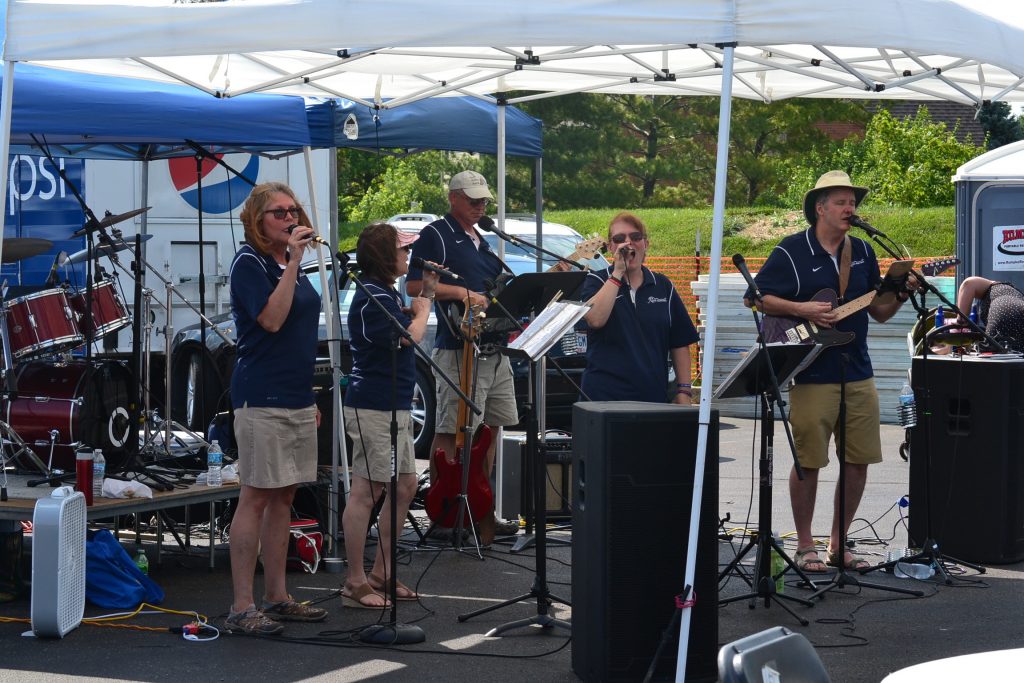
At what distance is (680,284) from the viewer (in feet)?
63.8

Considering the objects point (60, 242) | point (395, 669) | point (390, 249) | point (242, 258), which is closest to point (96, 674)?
point (395, 669)

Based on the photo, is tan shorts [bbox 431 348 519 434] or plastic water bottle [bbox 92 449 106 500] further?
tan shorts [bbox 431 348 519 434]

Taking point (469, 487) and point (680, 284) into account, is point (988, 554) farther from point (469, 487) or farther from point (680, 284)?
point (680, 284)

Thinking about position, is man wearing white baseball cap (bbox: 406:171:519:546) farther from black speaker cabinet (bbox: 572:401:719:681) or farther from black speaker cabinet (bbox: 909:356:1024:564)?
black speaker cabinet (bbox: 572:401:719:681)

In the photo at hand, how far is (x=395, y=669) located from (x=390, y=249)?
6.34ft

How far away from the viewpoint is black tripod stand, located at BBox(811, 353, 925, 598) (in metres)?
6.49

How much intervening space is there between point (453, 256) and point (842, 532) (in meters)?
2.58

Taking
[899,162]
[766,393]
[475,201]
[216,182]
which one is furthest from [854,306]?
[899,162]

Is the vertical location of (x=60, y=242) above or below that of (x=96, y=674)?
above

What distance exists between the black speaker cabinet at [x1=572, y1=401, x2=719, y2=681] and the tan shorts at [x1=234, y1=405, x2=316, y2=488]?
1.39 meters

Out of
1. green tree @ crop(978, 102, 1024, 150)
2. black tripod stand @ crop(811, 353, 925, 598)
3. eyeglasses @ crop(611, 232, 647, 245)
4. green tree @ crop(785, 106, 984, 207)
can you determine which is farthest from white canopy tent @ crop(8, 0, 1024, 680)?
green tree @ crop(978, 102, 1024, 150)

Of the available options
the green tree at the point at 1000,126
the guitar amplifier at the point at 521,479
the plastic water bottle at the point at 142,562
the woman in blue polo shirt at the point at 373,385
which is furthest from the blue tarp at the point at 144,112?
the green tree at the point at 1000,126

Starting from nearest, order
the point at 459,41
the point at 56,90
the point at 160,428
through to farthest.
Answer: the point at 459,41
the point at 56,90
the point at 160,428

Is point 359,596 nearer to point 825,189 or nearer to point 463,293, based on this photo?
point 463,293
